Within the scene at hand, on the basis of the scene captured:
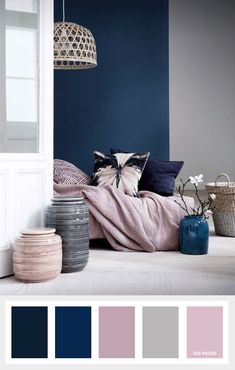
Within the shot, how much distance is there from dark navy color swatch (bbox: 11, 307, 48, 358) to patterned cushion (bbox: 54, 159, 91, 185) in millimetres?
2925

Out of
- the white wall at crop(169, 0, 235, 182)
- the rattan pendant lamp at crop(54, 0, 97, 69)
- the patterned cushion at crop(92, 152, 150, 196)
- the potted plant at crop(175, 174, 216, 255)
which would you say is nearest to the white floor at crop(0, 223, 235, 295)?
the potted plant at crop(175, 174, 216, 255)

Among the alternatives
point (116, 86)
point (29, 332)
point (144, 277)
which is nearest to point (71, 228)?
point (144, 277)

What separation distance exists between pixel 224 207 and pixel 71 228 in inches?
76.7

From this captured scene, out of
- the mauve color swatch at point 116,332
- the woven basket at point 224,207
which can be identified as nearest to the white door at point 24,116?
the mauve color swatch at point 116,332

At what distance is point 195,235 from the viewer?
4199mm

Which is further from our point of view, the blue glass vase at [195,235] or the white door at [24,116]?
the blue glass vase at [195,235]

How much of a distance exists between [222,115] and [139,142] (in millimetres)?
2430

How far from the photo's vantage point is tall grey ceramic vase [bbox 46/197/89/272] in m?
3.52

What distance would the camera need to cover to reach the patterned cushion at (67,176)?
4.73 meters

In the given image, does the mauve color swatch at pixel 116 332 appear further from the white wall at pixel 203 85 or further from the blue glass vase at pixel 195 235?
the white wall at pixel 203 85

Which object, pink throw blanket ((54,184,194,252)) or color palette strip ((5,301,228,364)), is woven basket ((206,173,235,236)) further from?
color palette strip ((5,301,228,364))

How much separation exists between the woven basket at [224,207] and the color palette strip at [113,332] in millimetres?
3217

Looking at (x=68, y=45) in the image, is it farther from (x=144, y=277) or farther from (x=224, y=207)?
(x=144, y=277)

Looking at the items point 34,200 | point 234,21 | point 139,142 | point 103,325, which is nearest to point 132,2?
point 139,142
